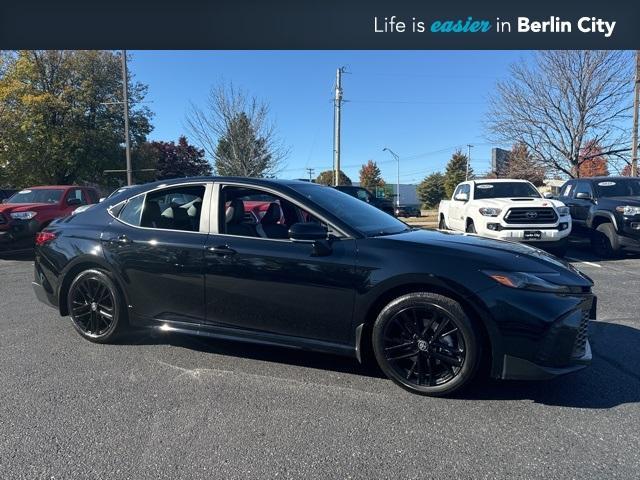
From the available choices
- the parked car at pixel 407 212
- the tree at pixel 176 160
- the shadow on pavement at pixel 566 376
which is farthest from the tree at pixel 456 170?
the shadow on pavement at pixel 566 376

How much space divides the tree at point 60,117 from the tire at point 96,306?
27089 millimetres

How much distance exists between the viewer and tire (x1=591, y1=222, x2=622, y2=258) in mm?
9961

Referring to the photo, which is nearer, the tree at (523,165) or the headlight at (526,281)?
the headlight at (526,281)

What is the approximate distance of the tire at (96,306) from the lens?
4281 mm

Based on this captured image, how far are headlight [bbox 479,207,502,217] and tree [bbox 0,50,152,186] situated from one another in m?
25.7

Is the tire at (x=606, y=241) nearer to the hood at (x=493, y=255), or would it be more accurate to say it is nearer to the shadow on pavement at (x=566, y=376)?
the shadow on pavement at (x=566, y=376)

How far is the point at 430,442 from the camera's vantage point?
8.96 ft

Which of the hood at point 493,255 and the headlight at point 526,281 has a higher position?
the hood at point 493,255

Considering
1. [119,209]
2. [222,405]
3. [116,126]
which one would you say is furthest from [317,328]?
[116,126]

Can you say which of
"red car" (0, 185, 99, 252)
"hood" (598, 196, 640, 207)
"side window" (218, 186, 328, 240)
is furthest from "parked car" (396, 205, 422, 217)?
"side window" (218, 186, 328, 240)

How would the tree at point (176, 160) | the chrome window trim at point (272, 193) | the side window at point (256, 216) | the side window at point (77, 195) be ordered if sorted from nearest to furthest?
the chrome window trim at point (272, 193) → the side window at point (256, 216) → the side window at point (77, 195) → the tree at point (176, 160)

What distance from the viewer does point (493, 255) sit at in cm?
337

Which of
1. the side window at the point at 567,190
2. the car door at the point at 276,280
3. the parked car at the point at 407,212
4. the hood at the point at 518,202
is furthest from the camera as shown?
the parked car at the point at 407,212

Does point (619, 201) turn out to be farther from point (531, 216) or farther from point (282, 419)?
point (282, 419)
